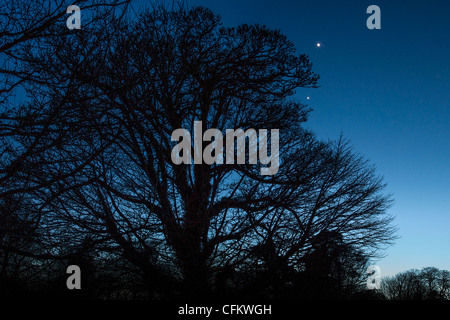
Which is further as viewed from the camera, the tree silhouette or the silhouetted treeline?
the silhouetted treeline

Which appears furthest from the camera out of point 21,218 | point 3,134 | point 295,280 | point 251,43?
point 251,43

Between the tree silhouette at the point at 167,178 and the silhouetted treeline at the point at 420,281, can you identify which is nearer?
the tree silhouette at the point at 167,178

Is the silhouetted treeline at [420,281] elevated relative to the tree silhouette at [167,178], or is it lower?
lower

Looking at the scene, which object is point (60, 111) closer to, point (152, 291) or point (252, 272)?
point (252, 272)

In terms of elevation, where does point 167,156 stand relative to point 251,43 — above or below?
below

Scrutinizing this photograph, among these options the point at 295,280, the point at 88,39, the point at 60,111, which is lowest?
the point at 295,280

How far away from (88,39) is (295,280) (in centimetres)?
566

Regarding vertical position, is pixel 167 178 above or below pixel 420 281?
above

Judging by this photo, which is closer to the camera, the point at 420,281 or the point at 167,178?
the point at 167,178

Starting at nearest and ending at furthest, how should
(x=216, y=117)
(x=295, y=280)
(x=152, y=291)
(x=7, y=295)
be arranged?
(x=7, y=295) < (x=295, y=280) < (x=152, y=291) < (x=216, y=117)

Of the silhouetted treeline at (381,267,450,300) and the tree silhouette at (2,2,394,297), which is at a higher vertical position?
the tree silhouette at (2,2,394,297)

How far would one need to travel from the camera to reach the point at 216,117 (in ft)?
29.0
